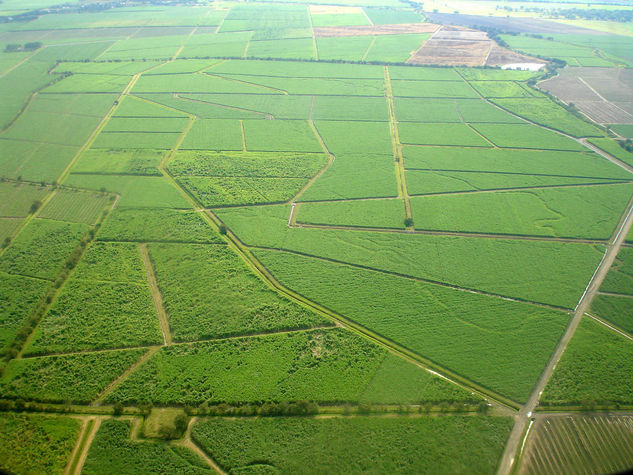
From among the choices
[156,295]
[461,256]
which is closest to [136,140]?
[156,295]

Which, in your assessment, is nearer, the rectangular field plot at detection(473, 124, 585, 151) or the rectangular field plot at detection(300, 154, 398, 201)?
the rectangular field plot at detection(300, 154, 398, 201)

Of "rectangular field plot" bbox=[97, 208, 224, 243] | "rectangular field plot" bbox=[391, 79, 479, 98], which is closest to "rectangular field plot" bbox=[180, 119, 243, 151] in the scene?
"rectangular field plot" bbox=[97, 208, 224, 243]

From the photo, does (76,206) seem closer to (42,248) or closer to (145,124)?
(42,248)

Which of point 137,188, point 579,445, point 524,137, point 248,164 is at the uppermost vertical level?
point 248,164

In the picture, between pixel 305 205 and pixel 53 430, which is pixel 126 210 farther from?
pixel 53 430

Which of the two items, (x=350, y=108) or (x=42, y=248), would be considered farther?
(x=350, y=108)

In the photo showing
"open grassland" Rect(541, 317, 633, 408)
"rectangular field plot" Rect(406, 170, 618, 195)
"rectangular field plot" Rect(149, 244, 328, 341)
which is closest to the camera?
"open grassland" Rect(541, 317, 633, 408)

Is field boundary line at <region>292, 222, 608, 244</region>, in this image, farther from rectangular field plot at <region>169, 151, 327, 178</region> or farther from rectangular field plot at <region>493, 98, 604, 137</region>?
rectangular field plot at <region>493, 98, 604, 137</region>

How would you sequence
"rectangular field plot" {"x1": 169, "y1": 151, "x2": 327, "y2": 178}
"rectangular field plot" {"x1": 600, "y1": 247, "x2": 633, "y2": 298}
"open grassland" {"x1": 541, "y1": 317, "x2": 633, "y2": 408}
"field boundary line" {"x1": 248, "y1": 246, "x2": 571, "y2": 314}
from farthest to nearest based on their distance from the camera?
"rectangular field plot" {"x1": 169, "y1": 151, "x2": 327, "y2": 178} → "rectangular field plot" {"x1": 600, "y1": 247, "x2": 633, "y2": 298} → "field boundary line" {"x1": 248, "y1": 246, "x2": 571, "y2": 314} → "open grassland" {"x1": 541, "y1": 317, "x2": 633, "y2": 408}
